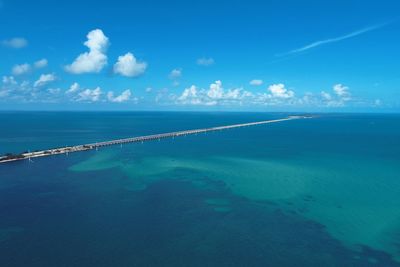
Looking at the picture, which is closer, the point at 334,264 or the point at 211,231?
the point at 334,264

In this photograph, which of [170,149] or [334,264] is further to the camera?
[170,149]

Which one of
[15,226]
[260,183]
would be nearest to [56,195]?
[15,226]

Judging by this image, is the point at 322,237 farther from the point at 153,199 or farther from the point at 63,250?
the point at 63,250

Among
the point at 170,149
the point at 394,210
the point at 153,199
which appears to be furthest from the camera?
the point at 170,149

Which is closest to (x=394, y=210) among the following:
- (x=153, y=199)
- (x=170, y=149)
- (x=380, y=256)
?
(x=380, y=256)

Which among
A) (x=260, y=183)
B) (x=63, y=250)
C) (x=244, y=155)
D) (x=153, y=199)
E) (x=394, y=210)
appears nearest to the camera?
(x=63, y=250)

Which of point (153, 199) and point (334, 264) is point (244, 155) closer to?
point (153, 199)

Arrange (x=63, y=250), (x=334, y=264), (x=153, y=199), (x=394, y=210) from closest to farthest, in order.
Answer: (x=334, y=264) → (x=63, y=250) → (x=394, y=210) → (x=153, y=199)

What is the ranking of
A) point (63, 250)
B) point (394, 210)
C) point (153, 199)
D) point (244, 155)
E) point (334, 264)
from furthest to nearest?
1. point (244, 155)
2. point (153, 199)
3. point (394, 210)
4. point (63, 250)
5. point (334, 264)
